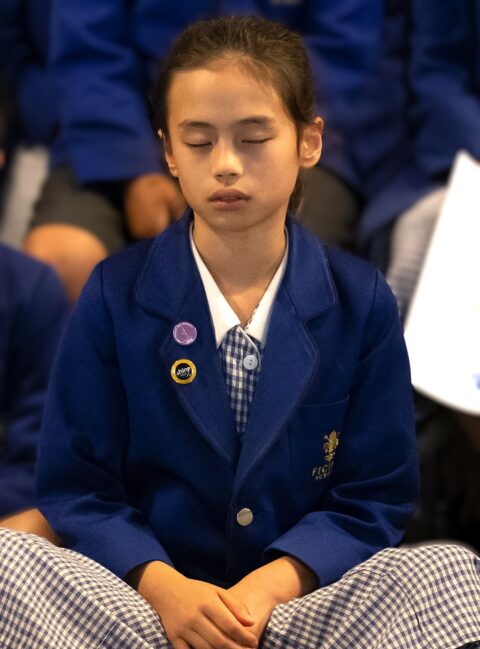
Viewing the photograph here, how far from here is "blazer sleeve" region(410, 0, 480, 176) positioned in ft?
6.07

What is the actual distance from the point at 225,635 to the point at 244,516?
0.10m

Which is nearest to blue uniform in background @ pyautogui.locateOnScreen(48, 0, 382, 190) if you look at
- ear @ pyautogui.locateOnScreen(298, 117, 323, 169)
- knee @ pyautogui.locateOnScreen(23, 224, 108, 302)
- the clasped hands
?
knee @ pyautogui.locateOnScreen(23, 224, 108, 302)

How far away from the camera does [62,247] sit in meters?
1.84

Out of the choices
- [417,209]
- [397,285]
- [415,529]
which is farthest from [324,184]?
[415,529]

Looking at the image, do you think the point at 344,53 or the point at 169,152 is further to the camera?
the point at 344,53

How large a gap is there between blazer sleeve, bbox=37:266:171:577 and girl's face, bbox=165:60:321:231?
13 centimetres

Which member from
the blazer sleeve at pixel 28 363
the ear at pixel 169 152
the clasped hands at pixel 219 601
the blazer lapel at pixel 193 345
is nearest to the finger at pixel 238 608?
the clasped hands at pixel 219 601

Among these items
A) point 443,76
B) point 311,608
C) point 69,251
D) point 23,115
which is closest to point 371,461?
point 311,608

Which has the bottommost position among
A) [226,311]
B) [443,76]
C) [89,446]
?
[89,446]

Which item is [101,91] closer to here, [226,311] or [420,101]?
[420,101]

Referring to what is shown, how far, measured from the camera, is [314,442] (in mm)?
1036

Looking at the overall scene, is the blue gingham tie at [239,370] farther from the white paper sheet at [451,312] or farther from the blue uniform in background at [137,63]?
the blue uniform in background at [137,63]

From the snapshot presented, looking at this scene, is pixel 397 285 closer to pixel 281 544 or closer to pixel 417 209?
pixel 417 209

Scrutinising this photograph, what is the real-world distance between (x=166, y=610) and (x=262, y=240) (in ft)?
1.00
